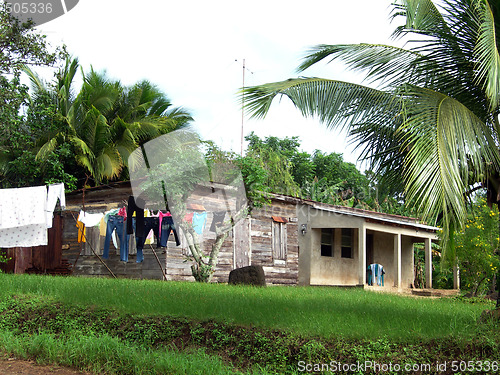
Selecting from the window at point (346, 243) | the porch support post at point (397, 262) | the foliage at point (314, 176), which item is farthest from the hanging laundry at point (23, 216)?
the foliage at point (314, 176)

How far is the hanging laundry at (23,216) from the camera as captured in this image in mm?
13023

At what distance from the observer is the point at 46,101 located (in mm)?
20781

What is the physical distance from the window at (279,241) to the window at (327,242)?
2101mm

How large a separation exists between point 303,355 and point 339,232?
1484 centimetres

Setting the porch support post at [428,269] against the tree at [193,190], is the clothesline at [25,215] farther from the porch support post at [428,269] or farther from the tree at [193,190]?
the porch support post at [428,269]

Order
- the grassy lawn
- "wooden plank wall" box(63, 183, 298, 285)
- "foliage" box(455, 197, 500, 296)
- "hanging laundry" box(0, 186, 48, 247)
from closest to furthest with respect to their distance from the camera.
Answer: the grassy lawn, "hanging laundry" box(0, 186, 48, 247), "wooden plank wall" box(63, 183, 298, 285), "foliage" box(455, 197, 500, 296)

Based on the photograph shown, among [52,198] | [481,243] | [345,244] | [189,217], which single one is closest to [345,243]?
[345,244]

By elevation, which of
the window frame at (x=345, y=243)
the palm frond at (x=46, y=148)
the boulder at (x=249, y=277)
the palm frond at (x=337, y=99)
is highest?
the palm frond at (x=46, y=148)

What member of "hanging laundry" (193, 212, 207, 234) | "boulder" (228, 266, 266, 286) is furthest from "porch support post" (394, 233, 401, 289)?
"hanging laundry" (193, 212, 207, 234)

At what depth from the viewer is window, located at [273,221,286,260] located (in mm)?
19172

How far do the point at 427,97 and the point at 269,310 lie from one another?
403 centimetres

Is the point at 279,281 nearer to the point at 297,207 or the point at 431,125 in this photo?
the point at 297,207

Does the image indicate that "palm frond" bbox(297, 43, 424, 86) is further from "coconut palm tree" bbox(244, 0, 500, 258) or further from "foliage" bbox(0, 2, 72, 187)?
"foliage" bbox(0, 2, 72, 187)

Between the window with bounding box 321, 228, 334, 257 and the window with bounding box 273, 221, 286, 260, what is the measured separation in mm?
2101
